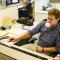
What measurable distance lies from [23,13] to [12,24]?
34.9 inches

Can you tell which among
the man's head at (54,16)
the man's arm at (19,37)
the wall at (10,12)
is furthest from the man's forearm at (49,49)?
the wall at (10,12)

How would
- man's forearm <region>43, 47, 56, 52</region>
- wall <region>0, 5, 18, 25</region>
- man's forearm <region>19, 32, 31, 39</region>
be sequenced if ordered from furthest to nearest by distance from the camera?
wall <region>0, 5, 18, 25</region> → man's forearm <region>19, 32, 31, 39</region> → man's forearm <region>43, 47, 56, 52</region>

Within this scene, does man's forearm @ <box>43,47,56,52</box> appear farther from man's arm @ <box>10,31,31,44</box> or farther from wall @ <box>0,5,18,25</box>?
wall @ <box>0,5,18,25</box>

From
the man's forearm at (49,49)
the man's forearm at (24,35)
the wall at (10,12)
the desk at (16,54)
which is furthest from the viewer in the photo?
the wall at (10,12)

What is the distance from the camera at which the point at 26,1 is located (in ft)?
12.3

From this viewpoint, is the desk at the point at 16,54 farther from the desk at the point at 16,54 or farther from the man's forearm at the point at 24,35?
the man's forearm at the point at 24,35

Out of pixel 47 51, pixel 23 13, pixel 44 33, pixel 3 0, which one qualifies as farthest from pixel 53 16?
pixel 23 13

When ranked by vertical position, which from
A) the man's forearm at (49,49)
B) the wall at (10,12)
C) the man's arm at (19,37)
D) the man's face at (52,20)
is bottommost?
the man's forearm at (49,49)

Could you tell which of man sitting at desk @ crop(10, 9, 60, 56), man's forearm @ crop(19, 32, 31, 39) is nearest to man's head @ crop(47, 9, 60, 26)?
man sitting at desk @ crop(10, 9, 60, 56)

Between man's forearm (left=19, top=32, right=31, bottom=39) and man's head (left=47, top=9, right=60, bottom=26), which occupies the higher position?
man's head (left=47, top=9, right=60, bottom=26)

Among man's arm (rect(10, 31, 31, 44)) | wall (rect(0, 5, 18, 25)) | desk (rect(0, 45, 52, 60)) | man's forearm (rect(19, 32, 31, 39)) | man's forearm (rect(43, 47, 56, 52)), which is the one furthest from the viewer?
wall (rect(0, 5, 18, 25))

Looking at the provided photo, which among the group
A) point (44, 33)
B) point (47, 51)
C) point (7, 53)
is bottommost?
point (47, 51)

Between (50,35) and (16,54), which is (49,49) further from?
(16,54)

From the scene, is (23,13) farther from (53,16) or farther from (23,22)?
(53,16)
